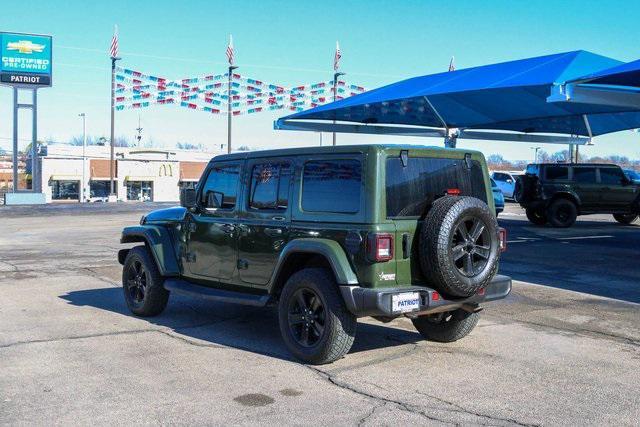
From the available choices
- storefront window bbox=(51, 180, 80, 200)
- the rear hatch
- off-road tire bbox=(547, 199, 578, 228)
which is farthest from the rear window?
storefront window bbox=(51, 180, 80, 200)

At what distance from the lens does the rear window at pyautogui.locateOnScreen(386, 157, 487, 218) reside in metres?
6.26

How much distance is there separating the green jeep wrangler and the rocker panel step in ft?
0.05

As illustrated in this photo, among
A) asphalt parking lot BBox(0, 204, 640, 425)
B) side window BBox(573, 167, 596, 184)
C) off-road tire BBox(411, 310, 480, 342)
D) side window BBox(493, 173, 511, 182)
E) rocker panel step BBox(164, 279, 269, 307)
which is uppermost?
side window BBox(493, 173, 511, 182)

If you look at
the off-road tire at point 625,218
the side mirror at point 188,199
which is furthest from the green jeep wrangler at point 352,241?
the off-road tire at point 625,218

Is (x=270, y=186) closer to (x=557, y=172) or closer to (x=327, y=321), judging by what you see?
(x=327, y=321)

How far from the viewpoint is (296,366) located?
250 inches

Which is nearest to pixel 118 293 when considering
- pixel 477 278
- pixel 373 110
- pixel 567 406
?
pixel 477 278

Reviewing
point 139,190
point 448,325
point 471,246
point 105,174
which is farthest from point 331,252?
point 105,174

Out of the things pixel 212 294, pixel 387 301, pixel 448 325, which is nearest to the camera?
pixel 387 301

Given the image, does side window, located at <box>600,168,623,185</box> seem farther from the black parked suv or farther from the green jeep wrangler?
the green jeep wrangler

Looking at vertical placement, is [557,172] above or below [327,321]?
above

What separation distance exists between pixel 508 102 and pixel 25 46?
29931mm

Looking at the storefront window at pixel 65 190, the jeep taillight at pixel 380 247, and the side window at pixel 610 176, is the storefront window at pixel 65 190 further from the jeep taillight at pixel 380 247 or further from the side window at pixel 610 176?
the jeep taillight at pixel 380 247

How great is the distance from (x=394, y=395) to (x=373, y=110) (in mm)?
19299
